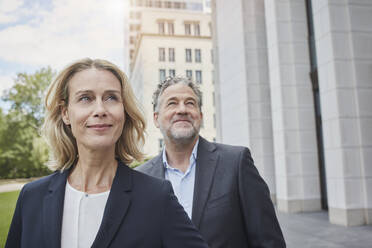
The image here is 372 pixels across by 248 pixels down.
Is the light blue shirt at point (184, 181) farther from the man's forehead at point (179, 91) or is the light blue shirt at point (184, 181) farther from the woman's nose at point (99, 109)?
the woman's nose at point (99, 109)

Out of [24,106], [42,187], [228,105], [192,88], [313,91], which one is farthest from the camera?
[24,106]

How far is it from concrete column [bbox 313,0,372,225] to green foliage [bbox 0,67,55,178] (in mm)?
32520

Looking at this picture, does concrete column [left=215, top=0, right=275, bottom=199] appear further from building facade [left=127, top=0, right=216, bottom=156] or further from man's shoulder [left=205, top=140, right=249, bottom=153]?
building facade [left=127, top=0, right=216, bottom=156]

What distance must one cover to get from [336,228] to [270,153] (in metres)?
6.31

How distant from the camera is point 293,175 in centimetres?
1177

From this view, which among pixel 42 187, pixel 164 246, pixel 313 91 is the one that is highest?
pixel 313 91

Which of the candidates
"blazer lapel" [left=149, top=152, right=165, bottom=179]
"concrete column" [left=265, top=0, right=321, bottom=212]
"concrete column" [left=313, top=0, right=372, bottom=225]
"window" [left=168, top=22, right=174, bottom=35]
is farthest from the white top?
"window" [left=168, top=22, right=174, bottom=35]

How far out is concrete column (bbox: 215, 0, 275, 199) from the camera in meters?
14.7

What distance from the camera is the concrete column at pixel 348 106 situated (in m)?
8.76

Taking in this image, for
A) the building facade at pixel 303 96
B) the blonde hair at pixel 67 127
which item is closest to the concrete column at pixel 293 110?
the building facade at pixel 303 96

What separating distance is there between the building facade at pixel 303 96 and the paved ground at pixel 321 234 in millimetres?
506

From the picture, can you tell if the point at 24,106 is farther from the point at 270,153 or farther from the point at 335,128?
the point at 335,128

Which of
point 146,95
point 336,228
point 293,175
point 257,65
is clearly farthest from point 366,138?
point 146,95

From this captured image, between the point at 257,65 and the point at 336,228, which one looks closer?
the point at 336,228
